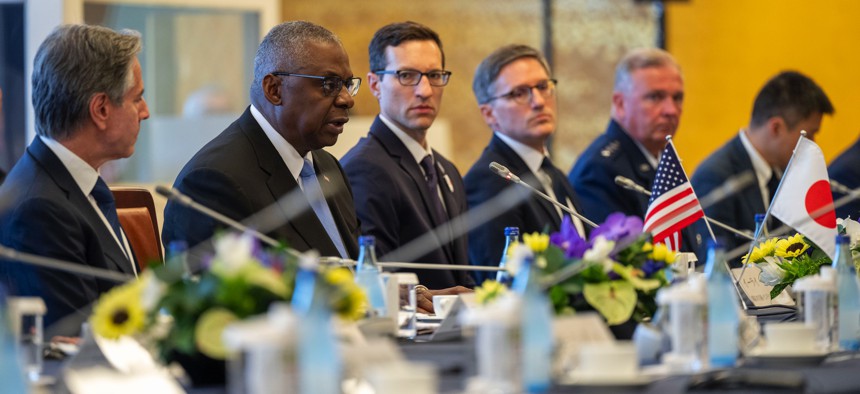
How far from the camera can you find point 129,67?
10.7ft

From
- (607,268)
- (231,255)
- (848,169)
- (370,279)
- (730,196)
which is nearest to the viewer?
(231,255)

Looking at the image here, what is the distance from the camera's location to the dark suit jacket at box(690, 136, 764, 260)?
5051 mm

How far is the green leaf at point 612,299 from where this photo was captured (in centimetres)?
248

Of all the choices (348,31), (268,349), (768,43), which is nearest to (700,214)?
(268,349)

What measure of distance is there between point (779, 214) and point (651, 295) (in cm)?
90

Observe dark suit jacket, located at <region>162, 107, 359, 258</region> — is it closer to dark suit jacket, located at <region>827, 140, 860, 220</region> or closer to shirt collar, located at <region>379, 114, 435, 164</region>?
shirt collar, located at <region>379, 114, 435, 164</region>

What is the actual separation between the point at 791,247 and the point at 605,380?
1717 mm

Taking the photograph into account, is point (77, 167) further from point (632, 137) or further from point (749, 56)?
point (749, 56)

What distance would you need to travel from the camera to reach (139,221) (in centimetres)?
365

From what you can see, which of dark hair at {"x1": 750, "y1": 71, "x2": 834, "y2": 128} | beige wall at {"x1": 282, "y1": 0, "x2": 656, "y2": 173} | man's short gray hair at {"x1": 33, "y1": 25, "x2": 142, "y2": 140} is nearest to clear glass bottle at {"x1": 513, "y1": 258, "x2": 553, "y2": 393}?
man's short gray hair at {"x1": 33, "y1": 25, "x2": 142, "y2": 140}

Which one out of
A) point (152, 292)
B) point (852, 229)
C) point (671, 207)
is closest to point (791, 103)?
point (852, 229)

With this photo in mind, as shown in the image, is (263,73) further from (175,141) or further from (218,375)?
(175,141)

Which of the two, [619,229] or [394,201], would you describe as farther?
[394,201]

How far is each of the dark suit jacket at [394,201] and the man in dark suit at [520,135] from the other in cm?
31
